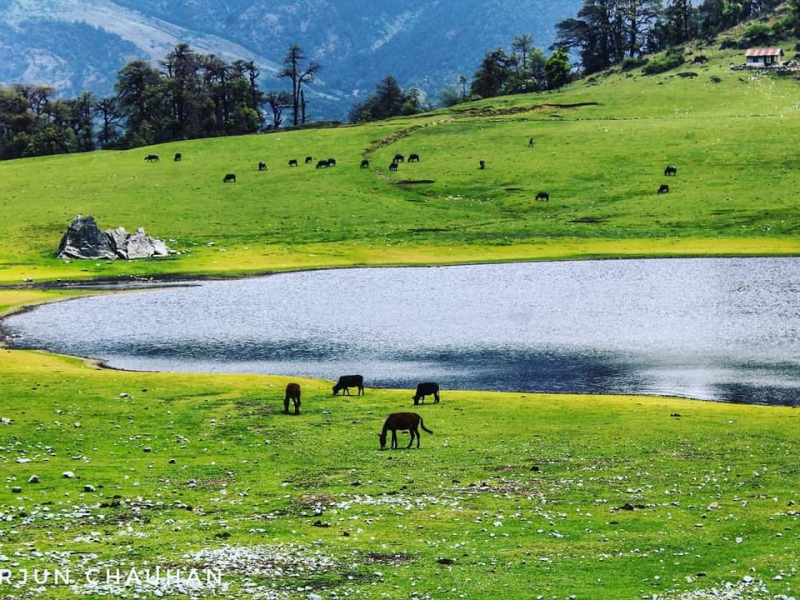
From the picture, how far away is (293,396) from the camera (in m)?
36.7

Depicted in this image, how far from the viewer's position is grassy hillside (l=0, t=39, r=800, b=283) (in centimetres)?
9675

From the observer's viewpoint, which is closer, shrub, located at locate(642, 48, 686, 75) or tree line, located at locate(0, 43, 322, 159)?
shrub, located at locate(642, 48, 686, 75)

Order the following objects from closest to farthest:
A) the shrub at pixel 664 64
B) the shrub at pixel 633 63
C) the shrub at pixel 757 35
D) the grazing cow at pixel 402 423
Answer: the grazing cow at pixel 402 423
the shrub at pixel 757 35
the shrub at pixel 664 64
the shrub at pixel 633 63

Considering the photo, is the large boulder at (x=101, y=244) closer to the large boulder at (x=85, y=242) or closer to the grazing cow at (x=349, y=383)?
the large boulder at (x=85, y=242)

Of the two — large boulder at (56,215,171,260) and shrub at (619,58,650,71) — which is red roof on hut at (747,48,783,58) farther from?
large boulder at (56,215,171,260)

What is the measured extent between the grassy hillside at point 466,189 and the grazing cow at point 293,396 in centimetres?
5411

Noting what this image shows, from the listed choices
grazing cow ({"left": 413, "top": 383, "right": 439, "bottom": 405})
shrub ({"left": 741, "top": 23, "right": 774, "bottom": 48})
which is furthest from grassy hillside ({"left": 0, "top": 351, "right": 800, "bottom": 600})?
shrub ({"left": 741, "top": 23, "right": 774, "bottom": 48})

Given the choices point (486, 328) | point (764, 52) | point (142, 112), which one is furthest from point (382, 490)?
point (142, 112)

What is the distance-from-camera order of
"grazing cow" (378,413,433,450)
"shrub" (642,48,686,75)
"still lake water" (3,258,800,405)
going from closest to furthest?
"grazing cow" (378,413,433,450), "still lake water" (3,258,800,405), "shrub" (642,48,686,75)

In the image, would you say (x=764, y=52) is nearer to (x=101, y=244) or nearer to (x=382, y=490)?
(x=101, y=244)

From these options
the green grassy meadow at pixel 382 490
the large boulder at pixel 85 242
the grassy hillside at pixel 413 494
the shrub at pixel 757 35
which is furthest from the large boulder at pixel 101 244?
the shrub at pixel 757 35

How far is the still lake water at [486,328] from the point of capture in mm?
46469

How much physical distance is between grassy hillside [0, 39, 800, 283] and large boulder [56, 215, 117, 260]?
3.28m

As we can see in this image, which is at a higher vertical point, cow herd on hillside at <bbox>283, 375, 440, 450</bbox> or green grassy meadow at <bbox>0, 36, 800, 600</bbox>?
cow herd on hillside at <bbox>283, 375, 440, 450</bbox>
